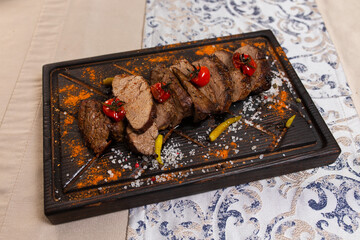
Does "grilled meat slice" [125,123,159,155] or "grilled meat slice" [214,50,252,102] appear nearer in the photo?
"grilled meat slice" [125,123,159,155]

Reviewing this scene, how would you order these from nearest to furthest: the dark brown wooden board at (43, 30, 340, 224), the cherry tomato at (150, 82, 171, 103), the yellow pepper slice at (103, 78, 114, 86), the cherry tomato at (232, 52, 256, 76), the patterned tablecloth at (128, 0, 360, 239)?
the dark brown wooden board at (43, 30, 340, 224)
the patterned tablecloth at (128, 0, 360, 239)
the cherry tomato at (150, 82, 171, 103)
the cherry tomato at (232, 52, 256, 76)
the yellow pepper slice at (103, 78, 114, 86)

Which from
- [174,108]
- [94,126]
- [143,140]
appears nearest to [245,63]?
[174,108]

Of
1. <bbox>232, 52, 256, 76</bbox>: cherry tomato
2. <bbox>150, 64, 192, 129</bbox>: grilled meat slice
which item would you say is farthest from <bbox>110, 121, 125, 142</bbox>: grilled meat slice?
<bbox>232, 52, 256, 76</bbox>: cherry tomato

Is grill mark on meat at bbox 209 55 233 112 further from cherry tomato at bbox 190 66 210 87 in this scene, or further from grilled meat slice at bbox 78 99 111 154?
grilled meat slice at bbox 78 99 111 154

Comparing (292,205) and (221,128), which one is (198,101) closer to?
(221,128)

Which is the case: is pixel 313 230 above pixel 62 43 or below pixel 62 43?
below

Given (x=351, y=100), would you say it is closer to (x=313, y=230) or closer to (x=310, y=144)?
(x=310, y=144)

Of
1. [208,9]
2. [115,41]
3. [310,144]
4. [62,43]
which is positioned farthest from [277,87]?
[62,43]

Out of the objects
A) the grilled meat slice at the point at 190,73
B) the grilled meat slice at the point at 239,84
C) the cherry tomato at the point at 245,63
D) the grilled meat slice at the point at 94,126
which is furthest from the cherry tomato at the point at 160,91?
the cherry tomato at the point at 245,63
